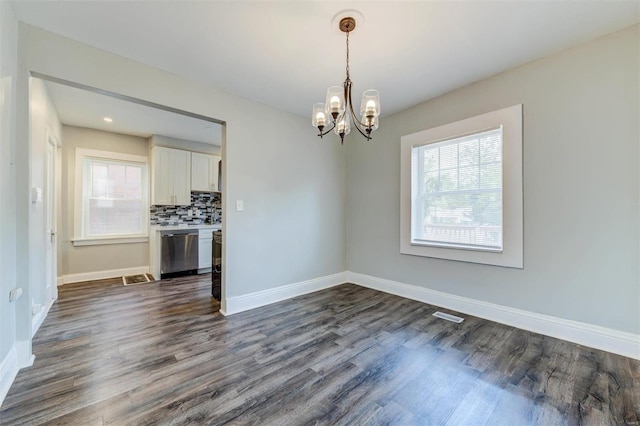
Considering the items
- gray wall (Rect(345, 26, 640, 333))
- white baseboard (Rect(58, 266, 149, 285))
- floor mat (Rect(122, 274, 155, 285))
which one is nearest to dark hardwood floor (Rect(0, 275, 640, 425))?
gray wall (Rect(345, 26, 640, 333))

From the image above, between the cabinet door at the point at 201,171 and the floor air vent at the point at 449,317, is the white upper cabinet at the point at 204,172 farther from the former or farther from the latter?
the floor air vent at the point at 449,317

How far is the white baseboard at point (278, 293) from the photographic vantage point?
10.0 ft

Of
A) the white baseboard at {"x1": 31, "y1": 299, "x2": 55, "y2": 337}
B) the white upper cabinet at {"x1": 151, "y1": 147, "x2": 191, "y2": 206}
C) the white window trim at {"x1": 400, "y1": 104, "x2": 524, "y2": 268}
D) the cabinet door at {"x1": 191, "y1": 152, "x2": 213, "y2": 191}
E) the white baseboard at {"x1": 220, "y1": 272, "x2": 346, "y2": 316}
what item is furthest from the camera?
the cabinet door at {"x1": 191, "y1": 152, "x2": 213, "y2": 191}

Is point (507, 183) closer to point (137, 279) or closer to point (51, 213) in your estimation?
point (51, 213)

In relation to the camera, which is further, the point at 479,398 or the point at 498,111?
the point at 498,111

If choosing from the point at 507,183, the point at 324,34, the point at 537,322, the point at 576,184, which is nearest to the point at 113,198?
the point at 324,34

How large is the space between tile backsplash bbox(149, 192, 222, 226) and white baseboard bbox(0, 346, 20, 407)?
3447 millimetres

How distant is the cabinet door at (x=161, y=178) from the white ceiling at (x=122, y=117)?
0.38 metres

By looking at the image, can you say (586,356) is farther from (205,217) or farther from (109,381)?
(205,217)

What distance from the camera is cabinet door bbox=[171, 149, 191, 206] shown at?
16.3 ft

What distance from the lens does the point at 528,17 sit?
75.7 inches

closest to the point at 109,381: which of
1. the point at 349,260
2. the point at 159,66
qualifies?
the point at 159,66

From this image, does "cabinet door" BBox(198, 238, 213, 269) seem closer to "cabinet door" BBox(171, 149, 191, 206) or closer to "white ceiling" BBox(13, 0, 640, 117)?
"cabinet door" BBox(171, 149, 191, 206)

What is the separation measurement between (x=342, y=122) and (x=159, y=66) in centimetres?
195
